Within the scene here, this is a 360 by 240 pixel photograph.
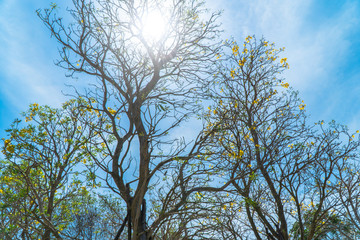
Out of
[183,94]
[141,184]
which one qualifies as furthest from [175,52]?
[141,184]

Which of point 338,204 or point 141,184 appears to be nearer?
point 141,184

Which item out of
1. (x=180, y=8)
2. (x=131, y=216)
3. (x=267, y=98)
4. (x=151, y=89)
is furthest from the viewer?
(x=267, y=98)

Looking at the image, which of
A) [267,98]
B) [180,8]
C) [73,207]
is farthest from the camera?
[267,98]

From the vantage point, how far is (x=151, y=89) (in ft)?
16.6

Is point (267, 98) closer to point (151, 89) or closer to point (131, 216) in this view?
point (151, 89)

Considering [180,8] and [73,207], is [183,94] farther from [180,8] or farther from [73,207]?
[73,207]

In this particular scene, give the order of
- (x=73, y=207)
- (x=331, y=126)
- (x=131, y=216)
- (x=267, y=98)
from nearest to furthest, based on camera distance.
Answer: (x=131, y=216)
(x=73, y=207)
(x=331, y=126)
(x=267, y=98)

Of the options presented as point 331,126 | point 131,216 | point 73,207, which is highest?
point 331,126

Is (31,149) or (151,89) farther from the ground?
(151,89)

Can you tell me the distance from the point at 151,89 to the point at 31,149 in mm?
2564

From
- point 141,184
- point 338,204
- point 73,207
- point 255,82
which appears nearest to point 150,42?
point 141,184

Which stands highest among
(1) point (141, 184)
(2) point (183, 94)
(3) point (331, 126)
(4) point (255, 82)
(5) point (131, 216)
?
(4) point (255, 82)

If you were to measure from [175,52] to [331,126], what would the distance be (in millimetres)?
4834

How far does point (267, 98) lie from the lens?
7688 mm
